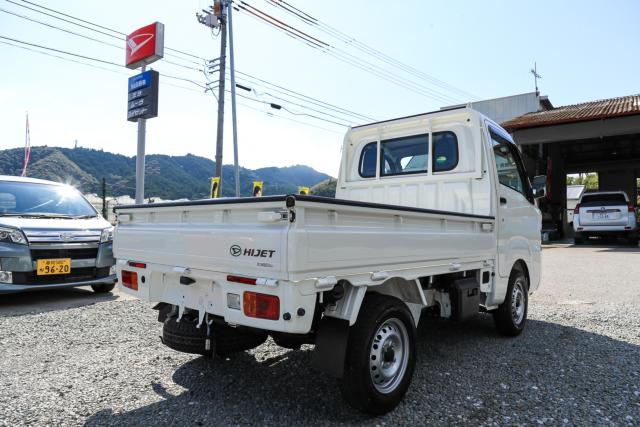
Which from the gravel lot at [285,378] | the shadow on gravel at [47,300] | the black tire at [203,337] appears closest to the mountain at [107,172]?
the shadow on gravel at [47,300]

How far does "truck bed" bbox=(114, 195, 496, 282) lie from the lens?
7.25ft

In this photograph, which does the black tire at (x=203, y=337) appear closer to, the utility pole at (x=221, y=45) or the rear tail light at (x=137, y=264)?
the rear tail light at (x=137, y=264)

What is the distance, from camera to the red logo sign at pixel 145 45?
35.6ft

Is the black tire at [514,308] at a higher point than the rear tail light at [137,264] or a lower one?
lower

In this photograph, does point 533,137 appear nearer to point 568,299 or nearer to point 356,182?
point 568,299

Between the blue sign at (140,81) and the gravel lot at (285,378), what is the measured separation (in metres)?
7.57

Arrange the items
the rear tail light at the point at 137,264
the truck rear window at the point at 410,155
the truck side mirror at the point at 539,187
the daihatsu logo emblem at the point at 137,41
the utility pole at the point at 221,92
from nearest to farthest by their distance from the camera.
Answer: the rear tail light at the point at 137,264, the truck rear window at the point at 410,155, the truck side mirror at the point at 539,187, the daihatsu logo emblem at the point at 137,41, the utility pole at the point at 221,92

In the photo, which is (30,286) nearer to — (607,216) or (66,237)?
(66,237)

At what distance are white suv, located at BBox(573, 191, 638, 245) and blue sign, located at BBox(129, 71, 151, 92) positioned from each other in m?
14.7

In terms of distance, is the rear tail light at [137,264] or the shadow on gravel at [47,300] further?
the shadow on gravel at [47,300]

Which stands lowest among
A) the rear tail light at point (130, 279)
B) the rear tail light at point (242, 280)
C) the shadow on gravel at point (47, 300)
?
the shadow on gravel at point (47, 300)

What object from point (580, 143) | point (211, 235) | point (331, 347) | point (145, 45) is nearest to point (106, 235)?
point (211, 235)

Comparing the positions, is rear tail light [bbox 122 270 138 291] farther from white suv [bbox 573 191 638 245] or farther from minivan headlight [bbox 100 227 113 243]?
white suv [bbox 573 191 638 245]

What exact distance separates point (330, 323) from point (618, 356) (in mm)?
2988
